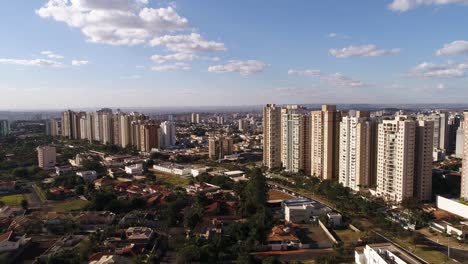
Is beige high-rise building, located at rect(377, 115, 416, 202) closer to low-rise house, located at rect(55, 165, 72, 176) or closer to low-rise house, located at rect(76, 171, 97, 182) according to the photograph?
low-rise house, located at rect(76, 171, 97, 182)

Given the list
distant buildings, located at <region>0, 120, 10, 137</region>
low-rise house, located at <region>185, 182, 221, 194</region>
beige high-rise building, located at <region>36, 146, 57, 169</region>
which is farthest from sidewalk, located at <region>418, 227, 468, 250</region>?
distant buildings, located at <region>0, 120, 10, 137</region>

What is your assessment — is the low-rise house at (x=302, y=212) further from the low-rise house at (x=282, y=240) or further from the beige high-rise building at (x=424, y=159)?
the beige high-rise building at (x=424, y=159)

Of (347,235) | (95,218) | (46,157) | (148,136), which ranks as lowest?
(347,235)

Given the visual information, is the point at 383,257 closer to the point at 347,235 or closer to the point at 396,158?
the point at 347,235

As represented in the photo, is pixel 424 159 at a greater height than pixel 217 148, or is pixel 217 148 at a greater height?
pixel 424 159

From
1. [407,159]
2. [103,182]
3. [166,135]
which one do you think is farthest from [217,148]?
[407,159]
